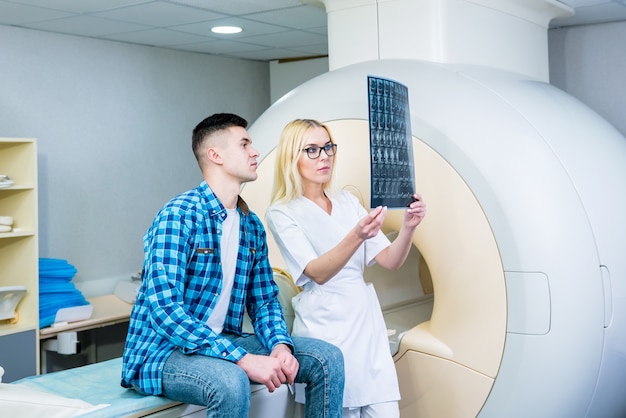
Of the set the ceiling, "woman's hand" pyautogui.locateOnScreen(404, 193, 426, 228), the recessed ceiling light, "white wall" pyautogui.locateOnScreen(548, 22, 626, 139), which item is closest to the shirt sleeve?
"woman's hand" pyautogui.locateOnScreen(404, 193, 426, 228)

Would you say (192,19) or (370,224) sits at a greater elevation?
(192,19)

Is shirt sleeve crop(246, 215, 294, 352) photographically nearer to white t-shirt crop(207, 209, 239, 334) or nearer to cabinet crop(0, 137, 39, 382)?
white t-shirt crop(207, 209, 239, 334)

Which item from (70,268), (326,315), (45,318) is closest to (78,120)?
(70,268)

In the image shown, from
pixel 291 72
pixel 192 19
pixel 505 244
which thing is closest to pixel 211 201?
pixel 505 244

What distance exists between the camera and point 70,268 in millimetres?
3180

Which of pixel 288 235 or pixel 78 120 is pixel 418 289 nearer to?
pixel 288 235

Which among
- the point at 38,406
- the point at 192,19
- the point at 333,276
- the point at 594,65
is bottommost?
the point at 38,406

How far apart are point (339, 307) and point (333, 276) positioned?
10cm

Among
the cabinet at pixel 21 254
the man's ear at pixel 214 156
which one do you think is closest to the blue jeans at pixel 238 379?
the man's ear at pixel 214 156

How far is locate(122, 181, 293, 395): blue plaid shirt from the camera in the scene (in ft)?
5.74

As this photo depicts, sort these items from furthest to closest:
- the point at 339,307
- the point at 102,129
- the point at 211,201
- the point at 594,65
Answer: the point at 102,129 < the point at 594,65 < the point at 339,307 < the point at 211,201

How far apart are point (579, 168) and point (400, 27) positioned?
730mm

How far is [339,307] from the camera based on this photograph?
201cm

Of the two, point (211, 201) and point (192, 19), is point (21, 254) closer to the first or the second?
point (192, 19)
